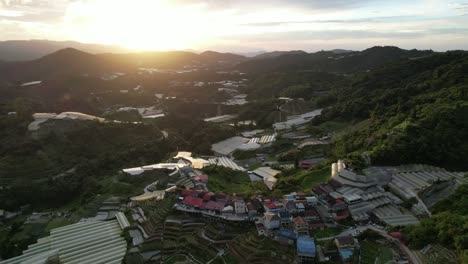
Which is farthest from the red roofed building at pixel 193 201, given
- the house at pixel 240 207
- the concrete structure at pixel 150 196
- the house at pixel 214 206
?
the concrete structure at pixel 150 196

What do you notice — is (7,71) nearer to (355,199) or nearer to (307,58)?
(307,58)

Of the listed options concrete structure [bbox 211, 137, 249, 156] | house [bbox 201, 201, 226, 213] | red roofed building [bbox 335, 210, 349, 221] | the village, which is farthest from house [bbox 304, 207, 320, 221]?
concrete structure [bbox 211, 137, 249, 156]

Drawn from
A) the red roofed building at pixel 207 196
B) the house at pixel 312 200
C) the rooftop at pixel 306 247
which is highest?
the house at pixel 312 200

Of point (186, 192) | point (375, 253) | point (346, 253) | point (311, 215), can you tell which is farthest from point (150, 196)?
point (375, 253)

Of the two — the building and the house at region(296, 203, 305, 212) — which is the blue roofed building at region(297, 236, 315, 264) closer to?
the house at region(296, 203, 305, 212)

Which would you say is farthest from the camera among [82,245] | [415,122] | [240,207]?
[415,122]

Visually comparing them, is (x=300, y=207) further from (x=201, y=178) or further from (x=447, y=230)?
(x=201, y=178)

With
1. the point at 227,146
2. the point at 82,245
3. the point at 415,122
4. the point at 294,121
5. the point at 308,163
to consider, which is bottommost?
the point at 227,146

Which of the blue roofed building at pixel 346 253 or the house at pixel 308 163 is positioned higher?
the blue roofed building at pixel 346 253

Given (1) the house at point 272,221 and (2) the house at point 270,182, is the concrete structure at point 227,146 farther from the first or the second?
(1) the house at point 272,221
